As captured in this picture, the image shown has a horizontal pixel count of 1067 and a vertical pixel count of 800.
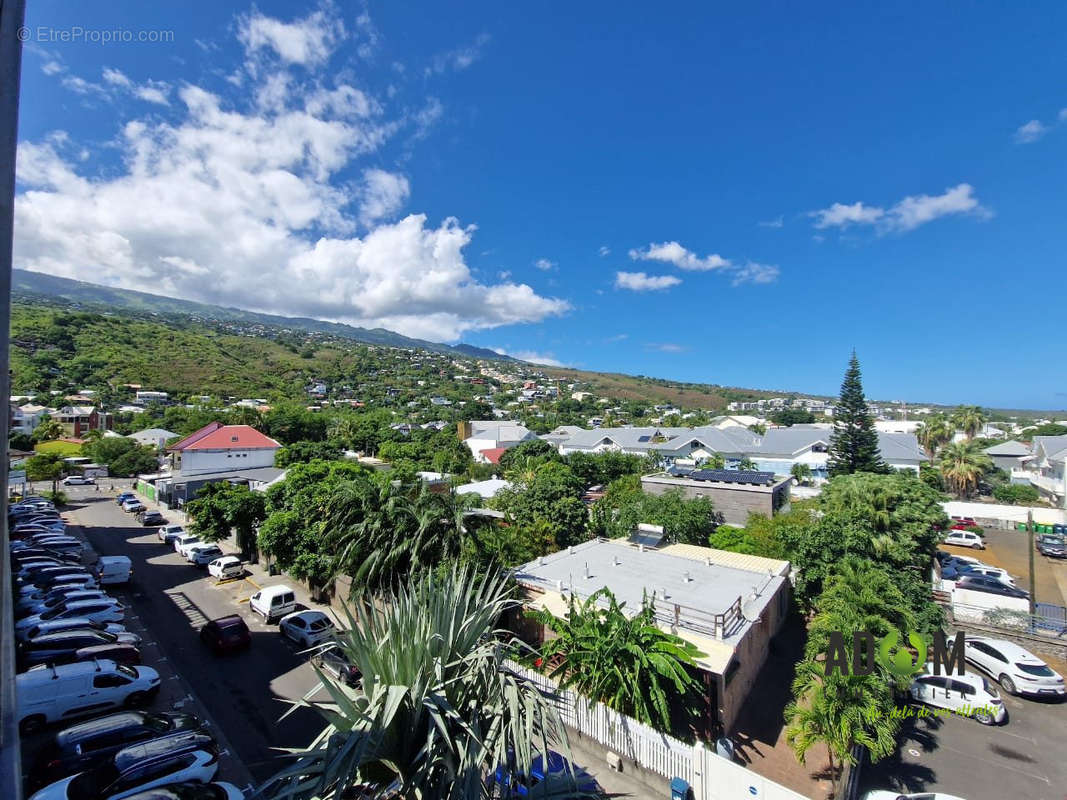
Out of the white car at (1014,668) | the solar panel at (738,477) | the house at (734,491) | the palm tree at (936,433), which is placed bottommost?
the white car at (1014,668)

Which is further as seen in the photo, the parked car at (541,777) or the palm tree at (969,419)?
the palm tree at (969,419)

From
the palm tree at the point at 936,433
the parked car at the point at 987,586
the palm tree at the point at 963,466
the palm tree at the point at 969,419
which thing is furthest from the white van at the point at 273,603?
the palm tree at the point at 969,419

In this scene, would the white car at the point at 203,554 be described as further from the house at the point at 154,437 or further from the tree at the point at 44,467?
the house at the point at 154,437

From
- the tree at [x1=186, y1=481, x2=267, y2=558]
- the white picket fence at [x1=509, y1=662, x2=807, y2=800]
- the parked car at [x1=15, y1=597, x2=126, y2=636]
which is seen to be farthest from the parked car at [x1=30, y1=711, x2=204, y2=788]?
the tree at [x1=186, y1=481, x2=267, y2=558]

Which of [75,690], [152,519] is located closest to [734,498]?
[75,690]

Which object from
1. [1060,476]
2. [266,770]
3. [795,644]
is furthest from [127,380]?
[1060,476]

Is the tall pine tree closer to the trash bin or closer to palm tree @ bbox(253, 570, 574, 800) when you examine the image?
the trash bin

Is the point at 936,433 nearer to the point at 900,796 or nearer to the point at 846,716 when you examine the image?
the point at 900,796

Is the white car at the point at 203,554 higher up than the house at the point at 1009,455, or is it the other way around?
the house at the point at 1009,455
